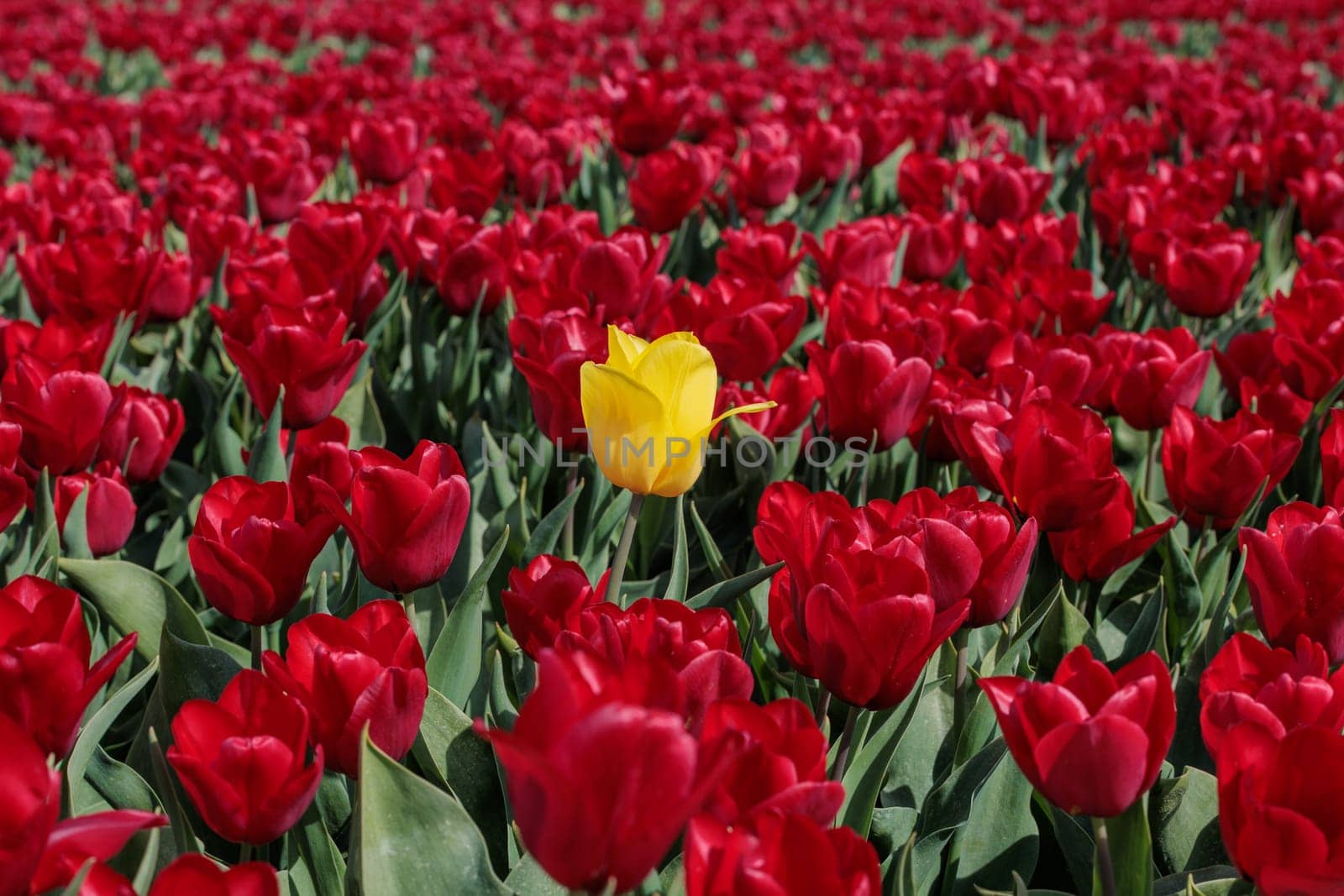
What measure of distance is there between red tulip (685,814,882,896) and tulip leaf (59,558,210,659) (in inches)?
32.8

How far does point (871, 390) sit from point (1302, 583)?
1.85ft

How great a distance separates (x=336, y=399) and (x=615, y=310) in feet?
1.63

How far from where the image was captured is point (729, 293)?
204 centimetres

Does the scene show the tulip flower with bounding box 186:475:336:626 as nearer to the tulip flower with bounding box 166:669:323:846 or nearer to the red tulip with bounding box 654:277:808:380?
the tulip flower with bounding box 166:669:323:846

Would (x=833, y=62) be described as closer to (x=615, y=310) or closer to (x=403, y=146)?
(x=403, y=146)

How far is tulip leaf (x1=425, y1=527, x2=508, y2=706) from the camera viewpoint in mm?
1268

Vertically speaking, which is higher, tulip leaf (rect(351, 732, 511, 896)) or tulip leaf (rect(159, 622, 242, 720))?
tulip leaf (rect(351, 732, 511, 896))

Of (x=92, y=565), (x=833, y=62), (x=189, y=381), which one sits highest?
(x=92, y=565)

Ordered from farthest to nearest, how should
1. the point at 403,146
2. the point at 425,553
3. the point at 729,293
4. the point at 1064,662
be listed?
the point at 403,146
the point at 729,293
the point at 425,553
the point at 1064,662

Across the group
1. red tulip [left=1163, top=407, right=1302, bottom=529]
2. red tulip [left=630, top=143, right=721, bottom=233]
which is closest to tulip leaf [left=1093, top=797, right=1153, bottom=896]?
red tulip [left=1163, top=407, right=1302, bottom=529]

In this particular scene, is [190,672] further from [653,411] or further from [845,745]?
[845,745]

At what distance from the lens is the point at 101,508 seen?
60.5 inches

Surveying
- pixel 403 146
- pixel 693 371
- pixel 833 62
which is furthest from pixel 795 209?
pixel 833 62

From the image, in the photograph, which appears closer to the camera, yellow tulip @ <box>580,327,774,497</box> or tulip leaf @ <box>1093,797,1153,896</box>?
tulip leaf @ <box>1093,797,1153,896</box>
